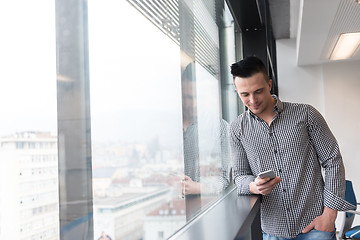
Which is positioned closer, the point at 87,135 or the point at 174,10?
the point at 87,135

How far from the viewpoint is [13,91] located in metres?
0.70

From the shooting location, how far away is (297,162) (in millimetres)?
2008

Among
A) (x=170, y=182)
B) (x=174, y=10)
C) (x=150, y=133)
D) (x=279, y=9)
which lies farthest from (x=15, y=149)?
(x=279, y=9)

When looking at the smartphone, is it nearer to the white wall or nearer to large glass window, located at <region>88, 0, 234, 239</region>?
large glass window, located at <region>88, 0, 234, 239</region>

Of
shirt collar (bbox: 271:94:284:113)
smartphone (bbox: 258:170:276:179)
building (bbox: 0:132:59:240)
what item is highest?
shirt collar (bbox: 271:94:284:113)

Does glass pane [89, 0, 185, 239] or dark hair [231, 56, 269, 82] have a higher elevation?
dark hair [231, 56, 269, 82]

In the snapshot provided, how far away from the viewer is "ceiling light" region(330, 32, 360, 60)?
5503 mm

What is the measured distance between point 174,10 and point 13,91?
47.8 inches

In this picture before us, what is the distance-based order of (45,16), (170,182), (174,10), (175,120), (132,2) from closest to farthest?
(45,16), (132,2), (170,182), (175,120), (174,10)

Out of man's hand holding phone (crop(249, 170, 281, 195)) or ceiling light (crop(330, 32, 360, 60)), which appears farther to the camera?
ceiling light (crop(330, 32, 360, 60))

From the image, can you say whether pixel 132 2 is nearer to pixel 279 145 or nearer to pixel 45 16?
pixel 45 16

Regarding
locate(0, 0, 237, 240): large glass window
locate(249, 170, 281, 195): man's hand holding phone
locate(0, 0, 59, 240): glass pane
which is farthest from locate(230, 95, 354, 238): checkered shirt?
locate(0, 0, 59, 240): glass pane

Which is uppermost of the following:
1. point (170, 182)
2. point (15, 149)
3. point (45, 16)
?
point (45, 16)

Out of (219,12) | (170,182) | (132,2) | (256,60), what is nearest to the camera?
(132,2)
